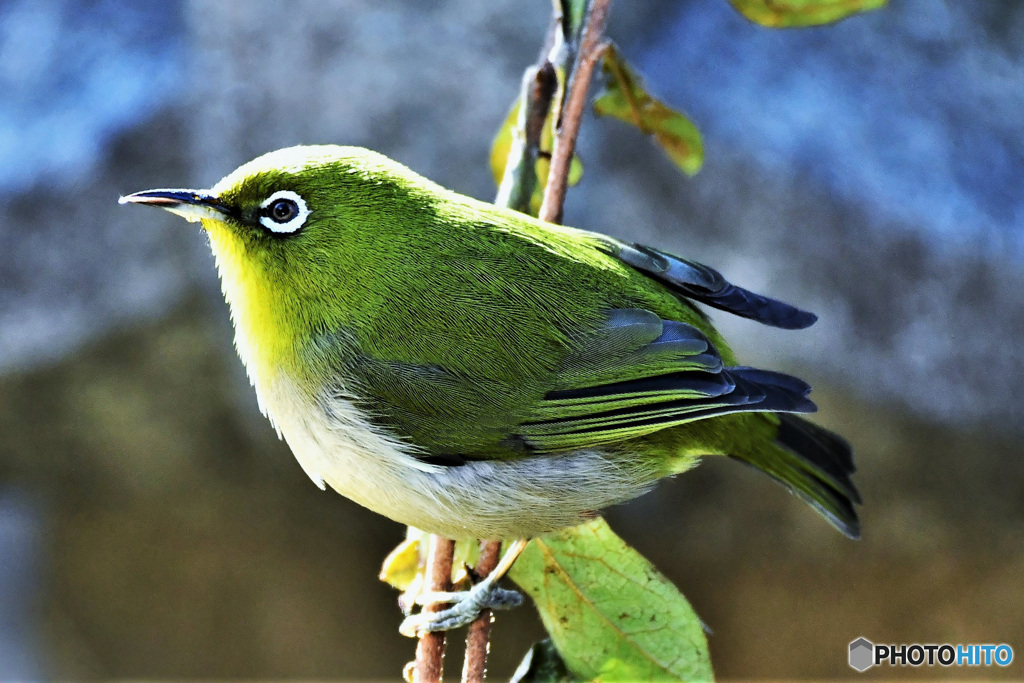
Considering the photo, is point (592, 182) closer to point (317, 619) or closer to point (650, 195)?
point (650, 195)

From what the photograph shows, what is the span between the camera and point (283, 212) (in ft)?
7.59

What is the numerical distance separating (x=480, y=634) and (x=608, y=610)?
1.29 feet

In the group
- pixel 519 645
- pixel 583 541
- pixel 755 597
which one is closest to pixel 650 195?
pixel 755 597

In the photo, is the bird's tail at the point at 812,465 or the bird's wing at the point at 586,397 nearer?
the bird's wing at the point at 586,397

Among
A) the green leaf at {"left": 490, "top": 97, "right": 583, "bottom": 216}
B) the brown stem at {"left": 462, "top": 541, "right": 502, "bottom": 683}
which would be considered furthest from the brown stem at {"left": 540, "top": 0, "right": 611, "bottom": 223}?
the brown stem at {"left": 462, "top": 541, "right": 502, "bottom": 683}

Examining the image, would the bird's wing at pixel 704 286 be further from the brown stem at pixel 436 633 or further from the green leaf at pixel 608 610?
the brown stem at pixel 436 633

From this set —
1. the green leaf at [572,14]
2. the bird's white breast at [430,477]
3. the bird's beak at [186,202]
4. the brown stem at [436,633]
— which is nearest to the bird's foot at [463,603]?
the brown stem at [436,633]

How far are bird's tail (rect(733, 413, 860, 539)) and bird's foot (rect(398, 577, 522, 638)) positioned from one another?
2.60 feet

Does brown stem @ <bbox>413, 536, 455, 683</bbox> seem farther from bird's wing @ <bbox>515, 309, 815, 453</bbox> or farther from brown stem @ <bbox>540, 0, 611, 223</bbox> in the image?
brown stem @ <bbox>540, 0, 611, 223</bbox>

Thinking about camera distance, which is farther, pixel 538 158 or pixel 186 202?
pixel 538 158

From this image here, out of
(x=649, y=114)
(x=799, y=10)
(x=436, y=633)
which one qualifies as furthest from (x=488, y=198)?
(x=436, y=633)

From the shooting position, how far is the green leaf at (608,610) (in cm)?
235

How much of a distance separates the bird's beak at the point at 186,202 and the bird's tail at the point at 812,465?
5.15 feet

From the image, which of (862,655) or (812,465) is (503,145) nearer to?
(812,465)
